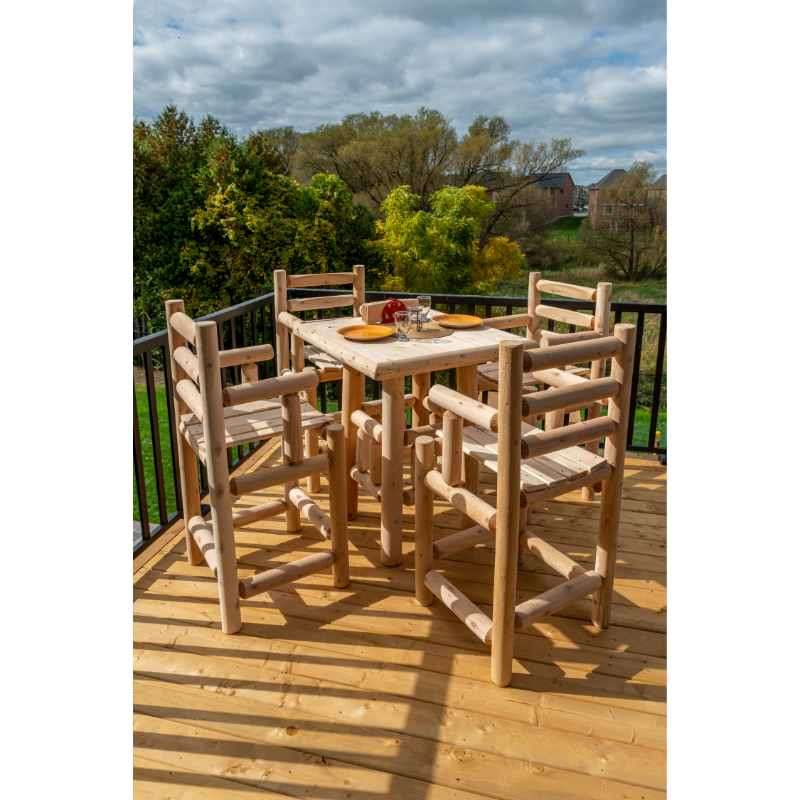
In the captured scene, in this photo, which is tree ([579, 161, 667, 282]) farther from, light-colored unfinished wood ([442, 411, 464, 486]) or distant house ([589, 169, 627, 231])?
light-colored unfinished wood ([442, 411, 464, 486])

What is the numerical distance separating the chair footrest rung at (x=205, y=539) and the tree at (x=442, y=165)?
17.4 m

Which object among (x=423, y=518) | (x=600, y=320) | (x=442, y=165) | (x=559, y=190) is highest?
(x=442, y=165)

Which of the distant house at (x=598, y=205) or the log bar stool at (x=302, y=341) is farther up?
the distant house at (x=598, y=205)

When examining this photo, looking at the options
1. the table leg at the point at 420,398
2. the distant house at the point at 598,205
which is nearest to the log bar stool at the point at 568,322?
the table leg at the point at 420,398

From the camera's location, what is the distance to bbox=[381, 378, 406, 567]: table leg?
2.52 m

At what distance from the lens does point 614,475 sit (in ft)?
6.76

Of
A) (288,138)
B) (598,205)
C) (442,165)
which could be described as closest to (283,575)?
(442,165)

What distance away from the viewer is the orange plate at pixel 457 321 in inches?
112

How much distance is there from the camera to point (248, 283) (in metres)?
13.5

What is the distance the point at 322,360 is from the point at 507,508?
183 cm

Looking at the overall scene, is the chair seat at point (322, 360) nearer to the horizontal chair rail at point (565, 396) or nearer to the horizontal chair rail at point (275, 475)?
the horizontal chair rail at point (275, 475)

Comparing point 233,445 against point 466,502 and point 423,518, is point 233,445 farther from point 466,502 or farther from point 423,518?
point 466,502

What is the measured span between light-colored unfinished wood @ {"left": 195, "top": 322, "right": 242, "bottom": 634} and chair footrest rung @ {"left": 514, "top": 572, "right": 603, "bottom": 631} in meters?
1.04
